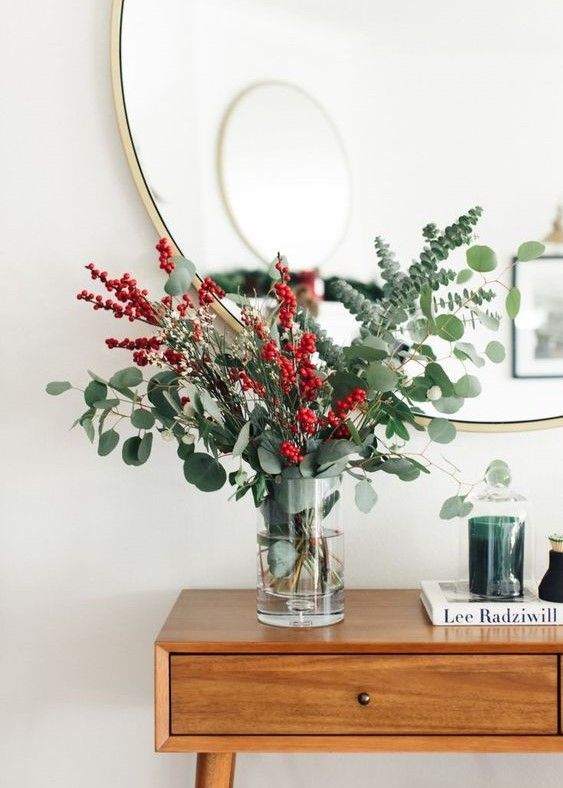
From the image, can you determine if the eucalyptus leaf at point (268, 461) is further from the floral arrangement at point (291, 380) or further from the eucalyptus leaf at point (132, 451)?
the eucalyptus leaf at point (132, 451)

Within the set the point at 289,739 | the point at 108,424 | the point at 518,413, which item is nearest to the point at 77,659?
the point at 108,424

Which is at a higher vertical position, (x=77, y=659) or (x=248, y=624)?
(x=248, y=624)

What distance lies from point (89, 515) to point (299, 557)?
0.44m

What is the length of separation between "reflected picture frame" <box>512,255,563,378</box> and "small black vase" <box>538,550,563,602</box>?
0.32m

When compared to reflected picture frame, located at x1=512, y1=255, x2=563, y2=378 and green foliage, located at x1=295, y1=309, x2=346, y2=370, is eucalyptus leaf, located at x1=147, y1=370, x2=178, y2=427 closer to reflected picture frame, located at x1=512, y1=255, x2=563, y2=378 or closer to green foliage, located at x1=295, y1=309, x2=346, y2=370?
green foliage, located at x1=295, y1=309, x2=346, y2=370

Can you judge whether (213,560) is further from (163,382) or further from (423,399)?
(423,399)

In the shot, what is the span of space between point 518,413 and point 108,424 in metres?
0.64

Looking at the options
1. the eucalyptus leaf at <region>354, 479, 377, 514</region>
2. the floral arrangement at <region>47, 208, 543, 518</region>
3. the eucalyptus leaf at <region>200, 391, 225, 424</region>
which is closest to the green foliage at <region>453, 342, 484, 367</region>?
the floral arrangement at <region>47, 208, 543, 518</region>

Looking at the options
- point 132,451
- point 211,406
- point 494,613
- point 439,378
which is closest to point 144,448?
point 132,451

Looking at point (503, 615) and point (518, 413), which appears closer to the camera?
point (503, 615)

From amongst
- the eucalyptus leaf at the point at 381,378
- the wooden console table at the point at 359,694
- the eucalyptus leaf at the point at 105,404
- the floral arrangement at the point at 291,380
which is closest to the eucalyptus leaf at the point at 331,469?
the floral arrangement at the point at 291,380

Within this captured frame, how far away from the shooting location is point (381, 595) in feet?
4.78

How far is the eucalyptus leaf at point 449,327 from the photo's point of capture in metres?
1.21

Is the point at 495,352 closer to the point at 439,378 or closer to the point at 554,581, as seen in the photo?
the point at 439,378
